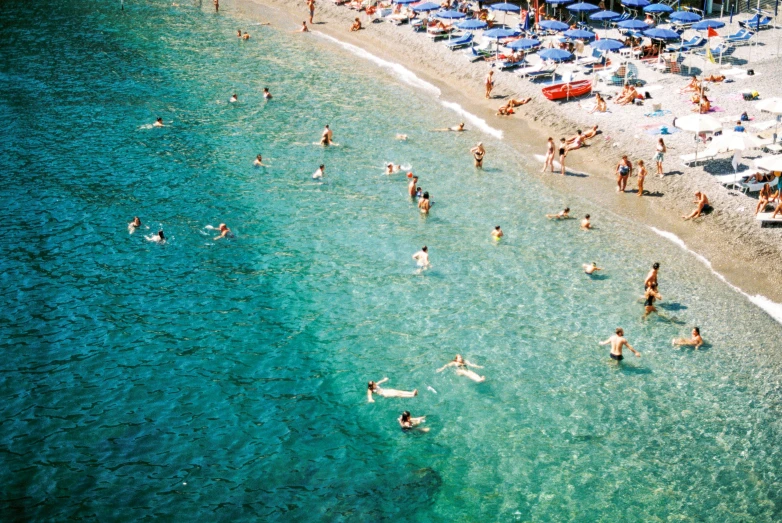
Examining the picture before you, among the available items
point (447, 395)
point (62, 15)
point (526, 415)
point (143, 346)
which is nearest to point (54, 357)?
point (143, 346)

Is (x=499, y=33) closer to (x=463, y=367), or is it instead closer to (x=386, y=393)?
(x=463, y=367)

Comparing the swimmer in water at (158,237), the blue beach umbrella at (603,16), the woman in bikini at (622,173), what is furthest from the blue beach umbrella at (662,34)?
the swimmer in water at (158,237)

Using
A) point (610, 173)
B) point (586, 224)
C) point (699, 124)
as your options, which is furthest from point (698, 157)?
point (586, 224)

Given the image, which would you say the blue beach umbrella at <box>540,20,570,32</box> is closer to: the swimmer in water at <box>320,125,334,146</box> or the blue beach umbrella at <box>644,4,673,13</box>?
the blue beach umbrella at <box>644,4,673,13</box>

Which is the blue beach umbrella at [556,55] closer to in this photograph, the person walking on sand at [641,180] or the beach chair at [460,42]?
the beach chair at [460,42]

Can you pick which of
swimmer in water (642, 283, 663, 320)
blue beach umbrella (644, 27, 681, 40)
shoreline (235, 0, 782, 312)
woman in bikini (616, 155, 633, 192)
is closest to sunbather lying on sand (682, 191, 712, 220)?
shoreline (235, 0, 782, 312)

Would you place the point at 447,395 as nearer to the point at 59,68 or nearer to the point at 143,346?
the point at 143,346

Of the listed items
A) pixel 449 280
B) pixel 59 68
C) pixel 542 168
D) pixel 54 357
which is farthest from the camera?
pixel 59 68
